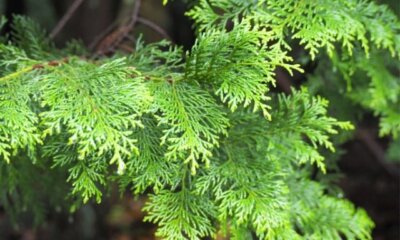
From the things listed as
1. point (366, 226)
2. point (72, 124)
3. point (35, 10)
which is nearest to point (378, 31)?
point (366, 226)

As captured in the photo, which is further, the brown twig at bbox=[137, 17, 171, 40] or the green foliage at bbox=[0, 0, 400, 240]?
the brown twig at bbox=[137, 17, 171, 40]

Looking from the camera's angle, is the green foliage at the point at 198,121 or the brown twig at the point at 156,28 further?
the brown twig at the point at 156,28

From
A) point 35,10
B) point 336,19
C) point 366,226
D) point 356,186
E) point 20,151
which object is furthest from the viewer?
point 35,10

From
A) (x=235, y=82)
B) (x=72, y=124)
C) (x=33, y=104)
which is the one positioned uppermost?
(x=235, y=82)

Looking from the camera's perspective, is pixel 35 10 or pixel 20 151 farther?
pixel 35 10

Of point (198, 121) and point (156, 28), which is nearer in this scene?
point (198, 121)

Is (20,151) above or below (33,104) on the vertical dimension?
below

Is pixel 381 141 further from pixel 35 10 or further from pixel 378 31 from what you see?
pixel 35 10

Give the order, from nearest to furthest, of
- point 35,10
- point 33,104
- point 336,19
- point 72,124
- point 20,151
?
point 72,124 → point 336,19 → point 33,104 → point 20,151 → point 35,10
